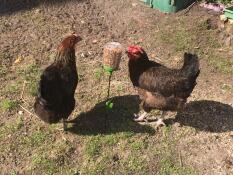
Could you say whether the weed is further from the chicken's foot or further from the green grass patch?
the chicken's foot

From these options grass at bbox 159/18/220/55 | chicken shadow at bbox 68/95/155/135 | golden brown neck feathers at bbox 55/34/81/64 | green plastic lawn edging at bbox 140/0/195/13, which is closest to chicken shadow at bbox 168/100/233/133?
chicken shadow at bbox 68/95/155/135

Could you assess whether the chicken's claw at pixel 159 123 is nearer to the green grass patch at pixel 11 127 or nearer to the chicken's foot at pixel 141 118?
the chicken's foot at pixel 141 118

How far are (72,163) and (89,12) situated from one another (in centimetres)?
394

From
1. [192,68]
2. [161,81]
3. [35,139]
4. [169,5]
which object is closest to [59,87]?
[35,139]

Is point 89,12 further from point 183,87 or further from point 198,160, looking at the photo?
point 198,160

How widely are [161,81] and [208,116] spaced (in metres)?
1.11

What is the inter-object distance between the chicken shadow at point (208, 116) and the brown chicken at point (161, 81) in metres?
0.52

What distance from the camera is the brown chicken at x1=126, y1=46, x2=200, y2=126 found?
201 inches

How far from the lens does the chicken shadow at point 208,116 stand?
561cm

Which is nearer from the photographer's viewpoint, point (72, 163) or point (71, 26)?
point (72, 163)

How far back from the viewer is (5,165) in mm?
4820

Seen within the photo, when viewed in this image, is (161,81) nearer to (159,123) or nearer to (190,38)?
(159,123)

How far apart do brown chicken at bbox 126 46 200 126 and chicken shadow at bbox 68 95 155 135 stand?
31cm

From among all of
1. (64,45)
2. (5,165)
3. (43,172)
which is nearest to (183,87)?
(64,45)
